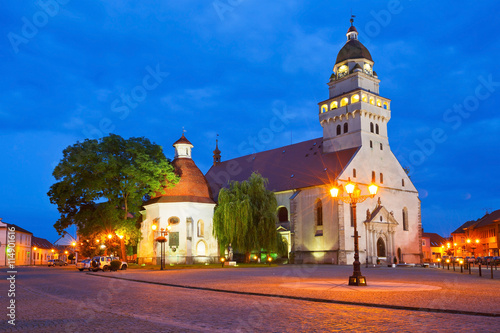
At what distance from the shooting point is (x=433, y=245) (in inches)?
4574

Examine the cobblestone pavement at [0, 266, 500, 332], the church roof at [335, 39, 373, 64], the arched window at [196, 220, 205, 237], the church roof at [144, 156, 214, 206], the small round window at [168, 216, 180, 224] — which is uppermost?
the church roof at [335, 39, 373, 64]

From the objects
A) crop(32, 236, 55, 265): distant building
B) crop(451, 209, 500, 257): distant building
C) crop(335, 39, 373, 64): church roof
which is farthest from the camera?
crop(32, 236, 55, 265): distant building

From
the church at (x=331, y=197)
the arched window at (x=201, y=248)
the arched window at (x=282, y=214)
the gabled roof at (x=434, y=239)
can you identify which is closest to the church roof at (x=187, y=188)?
the church at (x=331, y=197)

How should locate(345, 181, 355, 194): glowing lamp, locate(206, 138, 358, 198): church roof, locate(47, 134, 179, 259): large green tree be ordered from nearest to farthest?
locate(345, 181, 355, 194): glowing lamp < locate(47, 134, 179, 259): large green tree < locate(206, 138, 358, 198): church roof

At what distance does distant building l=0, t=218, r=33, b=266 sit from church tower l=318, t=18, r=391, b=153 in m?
62.2

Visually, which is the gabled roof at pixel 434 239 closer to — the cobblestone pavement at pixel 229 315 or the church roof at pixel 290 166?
the church roof at pixel 290 166

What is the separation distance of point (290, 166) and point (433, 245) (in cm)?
6897

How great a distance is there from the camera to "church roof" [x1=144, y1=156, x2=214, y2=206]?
5606cm

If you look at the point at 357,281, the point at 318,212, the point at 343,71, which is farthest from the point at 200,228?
the point at 357,281

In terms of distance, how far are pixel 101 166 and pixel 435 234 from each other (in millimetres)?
102582

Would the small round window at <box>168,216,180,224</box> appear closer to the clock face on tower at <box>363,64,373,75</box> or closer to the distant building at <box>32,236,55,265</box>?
the clock face on tower at <box>363,64,373,75</box>

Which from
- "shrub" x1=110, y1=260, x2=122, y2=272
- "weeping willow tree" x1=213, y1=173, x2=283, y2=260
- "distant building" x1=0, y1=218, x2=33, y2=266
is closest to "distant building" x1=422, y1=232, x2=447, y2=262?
"weeping willow tree" x1=213, y1=173, x2=283, y2=260

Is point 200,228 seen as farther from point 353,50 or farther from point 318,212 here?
point 353,50

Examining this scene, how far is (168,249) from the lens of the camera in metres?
54.1
